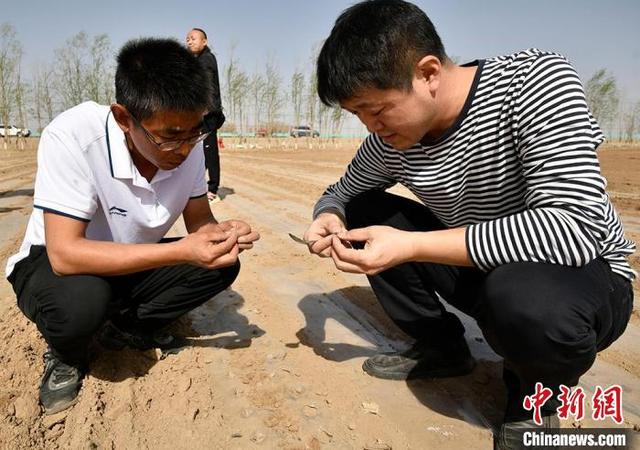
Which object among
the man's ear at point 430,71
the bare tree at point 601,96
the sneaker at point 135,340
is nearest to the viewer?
the man's ear at point 430,71

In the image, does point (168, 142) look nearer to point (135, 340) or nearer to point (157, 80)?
point (157, 80)

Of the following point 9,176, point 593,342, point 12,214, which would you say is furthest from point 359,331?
point 9,176

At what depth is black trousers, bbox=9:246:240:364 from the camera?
6.15 ft

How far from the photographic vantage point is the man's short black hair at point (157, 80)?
176 centimetres

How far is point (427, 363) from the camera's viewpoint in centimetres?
211

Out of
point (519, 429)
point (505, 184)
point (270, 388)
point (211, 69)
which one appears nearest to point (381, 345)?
point (270, 388)

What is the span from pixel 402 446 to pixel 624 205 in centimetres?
585

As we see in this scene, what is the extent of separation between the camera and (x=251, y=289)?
10.5ft

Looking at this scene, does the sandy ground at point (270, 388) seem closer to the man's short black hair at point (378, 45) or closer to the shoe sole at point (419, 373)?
the shoe sole at point (419, 373)

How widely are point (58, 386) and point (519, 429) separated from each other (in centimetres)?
173

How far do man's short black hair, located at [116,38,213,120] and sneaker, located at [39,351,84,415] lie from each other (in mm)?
1074

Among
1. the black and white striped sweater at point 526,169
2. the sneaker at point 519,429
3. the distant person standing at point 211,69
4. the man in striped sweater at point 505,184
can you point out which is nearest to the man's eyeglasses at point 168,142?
the man in striped sweater at point 505,184

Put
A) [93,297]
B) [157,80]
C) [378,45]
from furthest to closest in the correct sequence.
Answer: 1. [93,297]
2. [157,80]
3. [378,45]

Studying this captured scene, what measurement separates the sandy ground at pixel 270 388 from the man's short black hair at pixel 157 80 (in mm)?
1123
